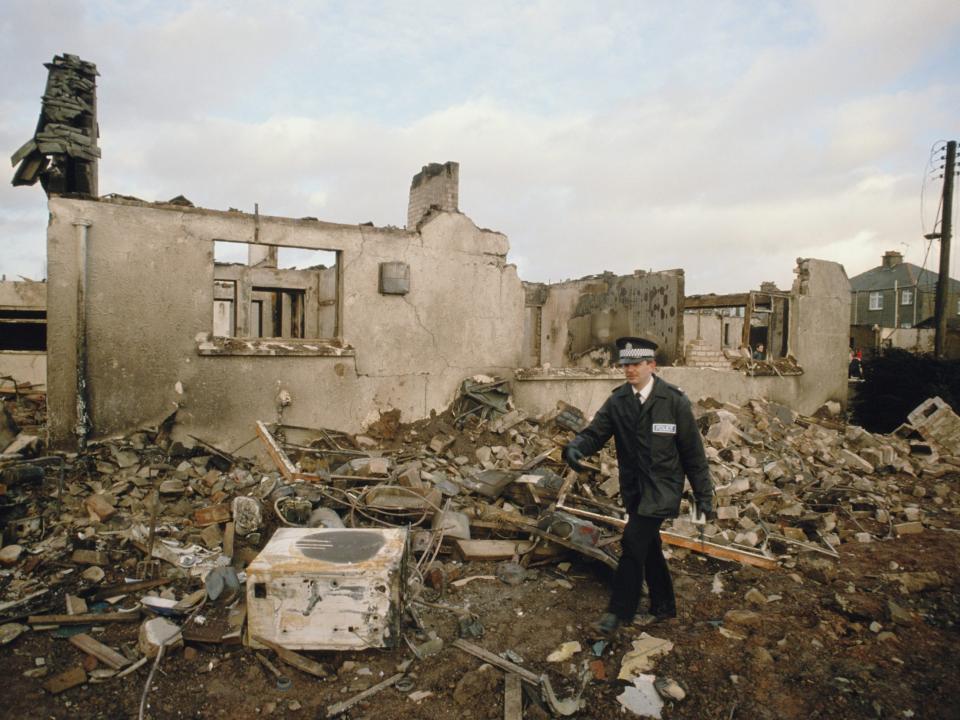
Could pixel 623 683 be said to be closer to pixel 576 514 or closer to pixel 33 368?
pixel 576 514

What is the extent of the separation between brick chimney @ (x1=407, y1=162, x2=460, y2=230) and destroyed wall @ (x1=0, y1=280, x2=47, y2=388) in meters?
7.36

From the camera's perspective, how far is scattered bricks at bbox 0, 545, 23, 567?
4.61 meters

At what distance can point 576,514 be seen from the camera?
5.73m

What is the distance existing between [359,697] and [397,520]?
234 cm

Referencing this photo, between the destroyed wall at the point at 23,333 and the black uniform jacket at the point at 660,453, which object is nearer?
the black uniform jacket at the point at 660,453

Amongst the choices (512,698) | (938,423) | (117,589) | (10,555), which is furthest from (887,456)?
(10,555)

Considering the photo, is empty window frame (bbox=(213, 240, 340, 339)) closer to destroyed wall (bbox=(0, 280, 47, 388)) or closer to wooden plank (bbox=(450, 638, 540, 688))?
destroyed wall (bbox=(0, 280, 47, 388))

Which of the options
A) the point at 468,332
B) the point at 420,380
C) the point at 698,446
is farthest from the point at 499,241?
the point at 698,446

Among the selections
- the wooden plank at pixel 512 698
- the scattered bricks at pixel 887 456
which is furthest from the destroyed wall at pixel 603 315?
the wooden plank at pixel 512 698

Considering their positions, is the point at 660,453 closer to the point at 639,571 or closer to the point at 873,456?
the point at 639,571

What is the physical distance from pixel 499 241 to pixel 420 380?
2.57 meters

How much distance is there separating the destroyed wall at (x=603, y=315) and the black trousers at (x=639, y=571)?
7.84 m

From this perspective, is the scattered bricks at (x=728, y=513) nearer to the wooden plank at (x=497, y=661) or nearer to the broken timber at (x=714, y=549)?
the broken timber at (x=714, y=549)

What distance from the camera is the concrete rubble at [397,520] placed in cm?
372
